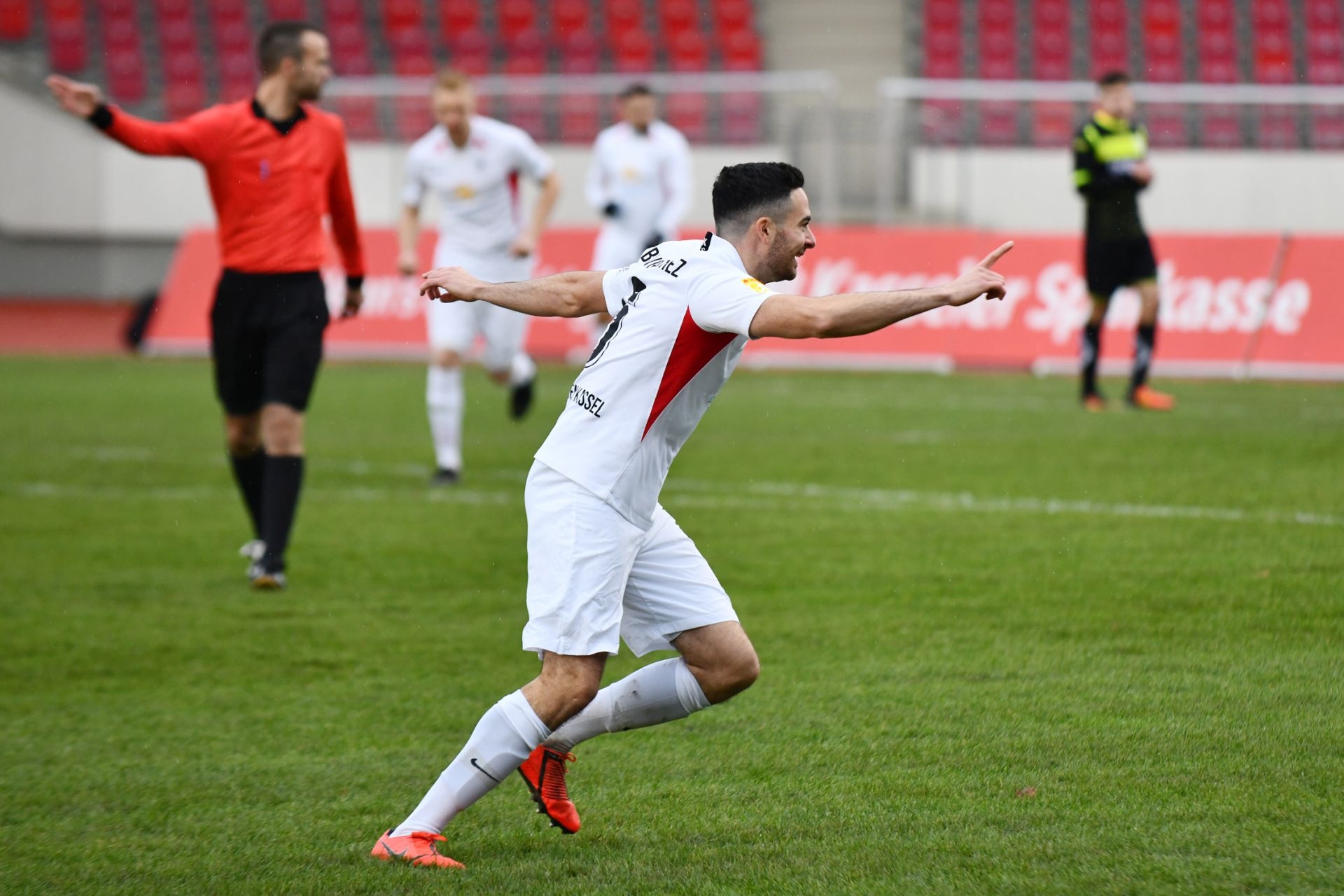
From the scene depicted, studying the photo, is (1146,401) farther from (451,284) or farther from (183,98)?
(183,98)

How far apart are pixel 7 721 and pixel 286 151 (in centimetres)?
298

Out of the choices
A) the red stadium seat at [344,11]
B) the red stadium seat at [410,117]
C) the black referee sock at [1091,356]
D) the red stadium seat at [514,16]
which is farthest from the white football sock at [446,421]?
the red stadium seat at [344,11]

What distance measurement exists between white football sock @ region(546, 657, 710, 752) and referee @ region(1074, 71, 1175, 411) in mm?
9031

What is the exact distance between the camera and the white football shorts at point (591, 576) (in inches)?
144

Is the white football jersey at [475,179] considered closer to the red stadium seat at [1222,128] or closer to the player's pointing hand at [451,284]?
the player's pointing hand at [451,284]

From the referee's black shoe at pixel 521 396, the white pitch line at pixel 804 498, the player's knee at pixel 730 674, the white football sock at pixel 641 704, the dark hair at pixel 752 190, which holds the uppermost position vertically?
the dark hair at pixel 752 190

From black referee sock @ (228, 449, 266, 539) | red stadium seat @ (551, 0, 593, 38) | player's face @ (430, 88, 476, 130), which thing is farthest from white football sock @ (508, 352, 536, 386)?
red stadium seat @ (551, 0, 593, 38)

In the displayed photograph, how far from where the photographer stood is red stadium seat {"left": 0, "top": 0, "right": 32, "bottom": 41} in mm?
26000

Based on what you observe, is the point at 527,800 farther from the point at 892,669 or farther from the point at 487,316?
the point at 487,316

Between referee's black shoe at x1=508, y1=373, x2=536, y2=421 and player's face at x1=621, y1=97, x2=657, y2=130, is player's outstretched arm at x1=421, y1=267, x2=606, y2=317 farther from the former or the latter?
player's face at x1=621, y1=97, x2=657, y2=130

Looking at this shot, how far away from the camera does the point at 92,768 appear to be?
4.51 meters

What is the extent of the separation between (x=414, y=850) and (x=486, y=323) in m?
7.01

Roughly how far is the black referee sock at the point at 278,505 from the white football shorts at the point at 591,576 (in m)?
3.25

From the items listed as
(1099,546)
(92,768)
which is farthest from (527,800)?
(1099,546)
